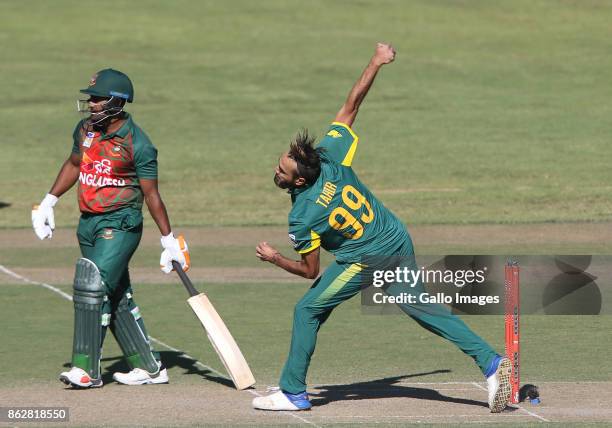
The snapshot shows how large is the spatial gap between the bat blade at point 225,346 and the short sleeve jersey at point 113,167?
38.5 inches

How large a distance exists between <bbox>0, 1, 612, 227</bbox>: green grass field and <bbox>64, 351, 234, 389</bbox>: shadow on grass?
9.89m

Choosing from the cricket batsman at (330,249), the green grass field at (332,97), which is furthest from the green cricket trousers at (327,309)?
the green grass field at (332,97)

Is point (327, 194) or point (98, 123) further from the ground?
point (98, 123)

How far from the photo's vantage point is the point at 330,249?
31.1ft

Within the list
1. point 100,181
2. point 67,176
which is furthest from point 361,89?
point 67,176

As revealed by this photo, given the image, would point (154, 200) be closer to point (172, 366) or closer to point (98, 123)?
point (98, 123)

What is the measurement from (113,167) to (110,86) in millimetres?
617

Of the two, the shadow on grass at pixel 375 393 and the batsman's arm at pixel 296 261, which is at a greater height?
the batsman's arm at pixel 296 261

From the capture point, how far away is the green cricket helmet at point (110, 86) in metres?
10.4

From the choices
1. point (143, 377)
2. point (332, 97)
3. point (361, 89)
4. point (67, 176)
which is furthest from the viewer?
point (332, 97)

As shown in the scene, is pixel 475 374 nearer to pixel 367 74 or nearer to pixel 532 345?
pixel 532 345

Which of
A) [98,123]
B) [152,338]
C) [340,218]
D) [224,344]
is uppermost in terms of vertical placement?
[98,123]

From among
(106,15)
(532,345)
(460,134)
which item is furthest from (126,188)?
(106,15)

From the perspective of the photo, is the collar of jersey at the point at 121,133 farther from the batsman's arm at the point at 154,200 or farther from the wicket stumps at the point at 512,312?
the wicket stumps at the point at 512,312
